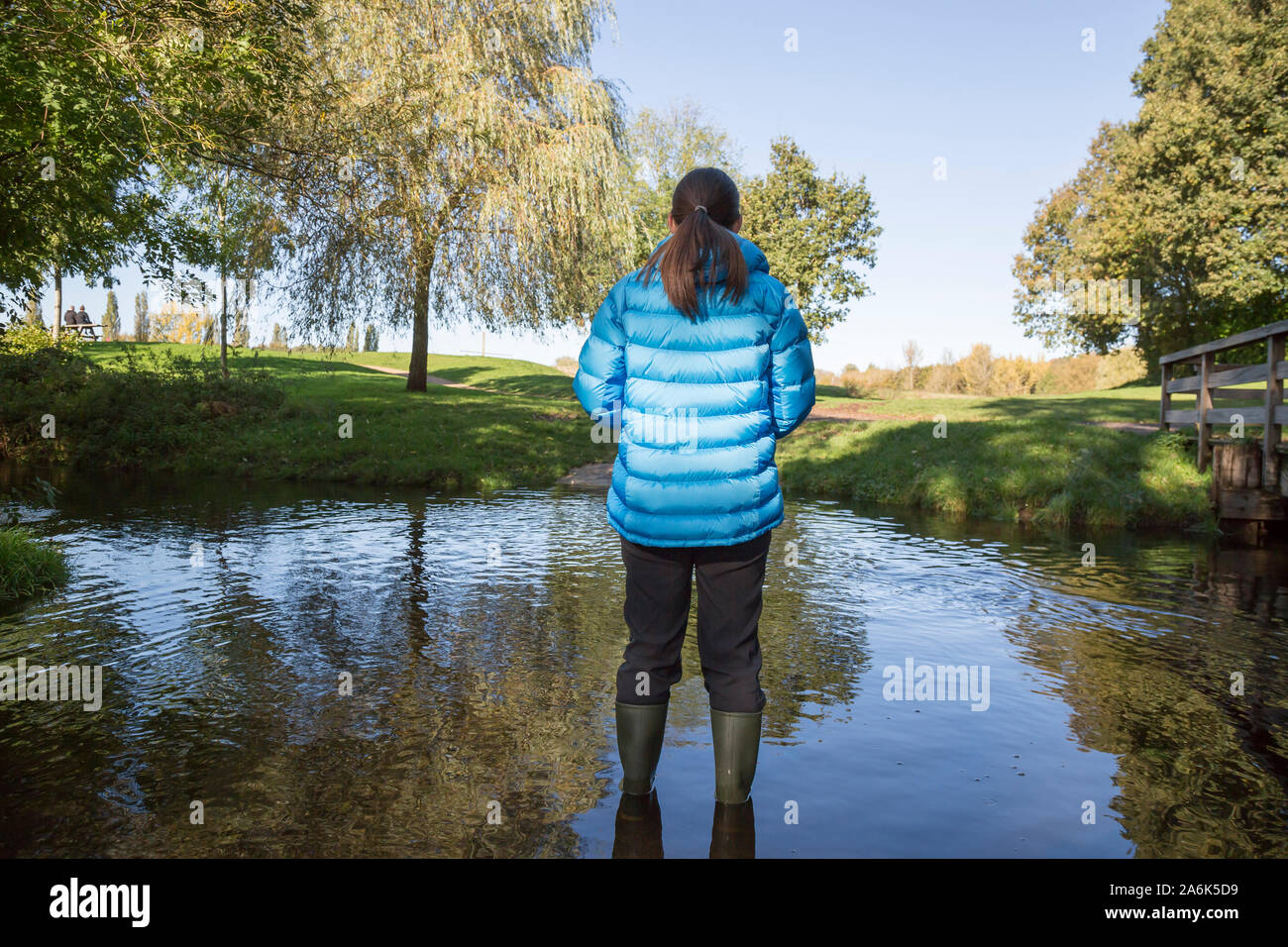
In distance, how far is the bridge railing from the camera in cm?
1038

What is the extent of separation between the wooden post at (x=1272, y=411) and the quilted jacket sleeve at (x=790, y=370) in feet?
31.3

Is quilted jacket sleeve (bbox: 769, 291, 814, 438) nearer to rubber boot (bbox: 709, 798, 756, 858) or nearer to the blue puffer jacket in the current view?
the blue puffer jacket

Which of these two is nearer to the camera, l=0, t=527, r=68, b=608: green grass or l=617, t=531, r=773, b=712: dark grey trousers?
l=617, t=531, r=773, b=712: dark grey trousers

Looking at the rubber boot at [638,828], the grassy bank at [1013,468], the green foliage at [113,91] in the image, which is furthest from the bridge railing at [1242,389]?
the green foliage at [113,91]

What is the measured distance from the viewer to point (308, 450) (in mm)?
17141

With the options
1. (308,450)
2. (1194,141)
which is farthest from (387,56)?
(1194,141)

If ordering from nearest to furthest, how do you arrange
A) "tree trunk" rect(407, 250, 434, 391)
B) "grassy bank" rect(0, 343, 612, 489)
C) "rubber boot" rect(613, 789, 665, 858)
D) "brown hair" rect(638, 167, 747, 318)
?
"rubber boot" rect(613, 789, 665, 858) < "brown hair" rect(638, 167, 747, 318) < "grassy bank" rect(0, 343, 612, 489) < "tree trunk" rect(407, 250, 434, 391)

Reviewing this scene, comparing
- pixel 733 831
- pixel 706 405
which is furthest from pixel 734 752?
pixel 706 405

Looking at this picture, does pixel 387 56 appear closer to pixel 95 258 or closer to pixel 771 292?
pixel 95 258

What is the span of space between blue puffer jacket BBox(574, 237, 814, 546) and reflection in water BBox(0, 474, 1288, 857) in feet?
3.60

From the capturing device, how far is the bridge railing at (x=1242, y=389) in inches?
409

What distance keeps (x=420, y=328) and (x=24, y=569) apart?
16844 millimetres

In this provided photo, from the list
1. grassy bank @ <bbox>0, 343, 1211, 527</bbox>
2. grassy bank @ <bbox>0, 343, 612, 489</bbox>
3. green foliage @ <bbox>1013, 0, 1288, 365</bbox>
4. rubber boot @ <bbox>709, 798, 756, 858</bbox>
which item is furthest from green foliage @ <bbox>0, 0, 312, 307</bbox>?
green foliage @ <bbox>1013, 0, 1288, 365</bbox>

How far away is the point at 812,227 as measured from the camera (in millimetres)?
34969
